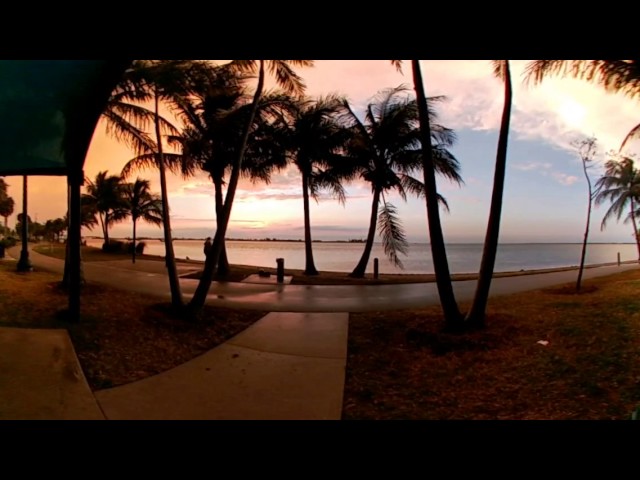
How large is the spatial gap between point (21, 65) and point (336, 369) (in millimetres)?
3290

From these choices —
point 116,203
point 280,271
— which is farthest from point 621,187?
point 116,203

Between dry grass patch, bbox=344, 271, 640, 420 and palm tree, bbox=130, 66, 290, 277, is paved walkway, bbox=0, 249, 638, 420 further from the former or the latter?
palm tree, bbox=130, 66, 290, 277

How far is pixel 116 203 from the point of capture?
3053 millimetres

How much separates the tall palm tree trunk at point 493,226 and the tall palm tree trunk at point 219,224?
2.74 meters

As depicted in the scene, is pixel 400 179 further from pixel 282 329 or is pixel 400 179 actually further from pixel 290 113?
pixel 282 329

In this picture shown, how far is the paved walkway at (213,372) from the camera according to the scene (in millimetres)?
2119

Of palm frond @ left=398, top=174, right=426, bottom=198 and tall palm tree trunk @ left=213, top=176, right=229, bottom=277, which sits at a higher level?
palm frond @ left=398, top=174, right=426, bottom=198

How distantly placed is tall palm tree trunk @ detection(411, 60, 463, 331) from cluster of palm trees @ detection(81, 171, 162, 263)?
2.83 m

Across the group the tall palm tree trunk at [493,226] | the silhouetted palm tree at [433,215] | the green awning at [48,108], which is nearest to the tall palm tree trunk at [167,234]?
the green awning at [48,108]

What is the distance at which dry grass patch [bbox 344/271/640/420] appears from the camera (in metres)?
2.31

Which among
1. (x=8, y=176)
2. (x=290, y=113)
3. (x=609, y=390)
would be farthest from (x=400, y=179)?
(x=8, y=176)

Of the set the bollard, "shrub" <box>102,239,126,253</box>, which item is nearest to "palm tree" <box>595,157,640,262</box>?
the bollard
